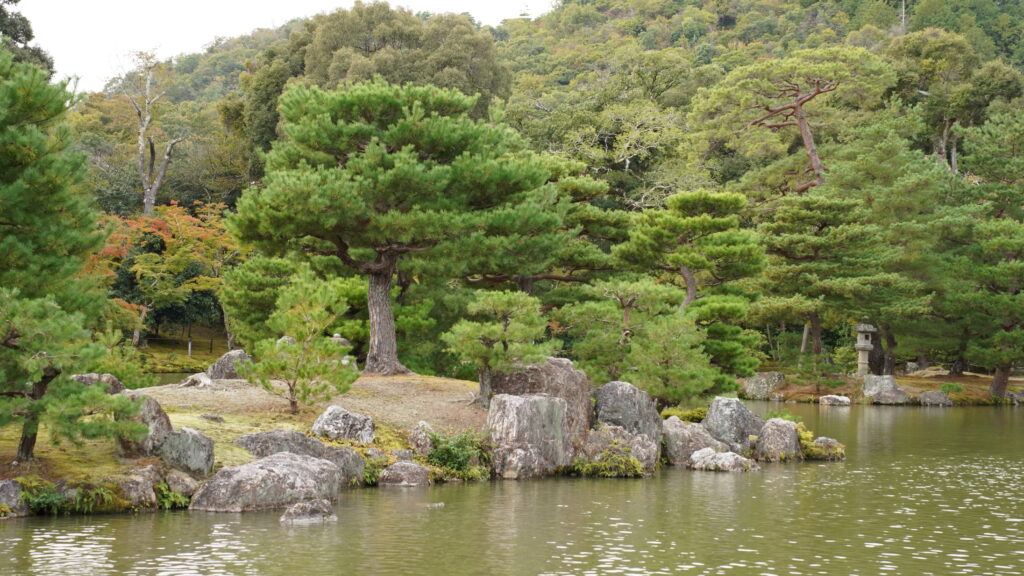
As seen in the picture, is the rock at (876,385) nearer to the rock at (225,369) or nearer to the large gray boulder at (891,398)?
the large gray boulder at (891,398)

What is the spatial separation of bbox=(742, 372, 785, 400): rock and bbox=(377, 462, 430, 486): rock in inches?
1033

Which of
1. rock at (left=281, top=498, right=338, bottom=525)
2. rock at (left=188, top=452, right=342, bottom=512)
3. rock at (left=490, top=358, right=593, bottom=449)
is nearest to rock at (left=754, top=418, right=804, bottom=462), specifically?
rock at (left=490, top=358, right=593, bottom=449)

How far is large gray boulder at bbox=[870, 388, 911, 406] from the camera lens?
38.0 meters

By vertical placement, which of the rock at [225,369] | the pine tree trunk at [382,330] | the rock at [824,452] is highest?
the pine tree trunk at [382,330]

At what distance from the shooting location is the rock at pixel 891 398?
125 ft

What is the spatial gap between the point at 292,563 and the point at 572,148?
35.2 metres

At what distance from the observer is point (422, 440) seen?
54.1 ft

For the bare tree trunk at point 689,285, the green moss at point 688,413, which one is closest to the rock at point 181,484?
the green moss at point 688,413

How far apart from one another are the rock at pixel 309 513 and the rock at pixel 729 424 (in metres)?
10.0

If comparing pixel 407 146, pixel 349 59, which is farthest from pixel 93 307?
pixel 349 59

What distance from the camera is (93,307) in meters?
15.8

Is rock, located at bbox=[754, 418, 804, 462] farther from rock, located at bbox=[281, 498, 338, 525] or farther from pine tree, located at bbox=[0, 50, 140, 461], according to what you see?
pine tree, located at bbox=[0, 50, 140, 461]

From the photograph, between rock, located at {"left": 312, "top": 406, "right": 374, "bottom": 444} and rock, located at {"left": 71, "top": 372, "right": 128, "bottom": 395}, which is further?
rock, located at {"left": 312, "top": 406, "right": 374, "bottom": 444}

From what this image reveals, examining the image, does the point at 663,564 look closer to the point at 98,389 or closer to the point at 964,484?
the point at 98,389
